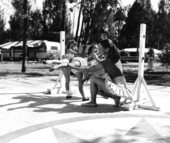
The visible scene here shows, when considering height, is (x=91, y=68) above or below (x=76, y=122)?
above

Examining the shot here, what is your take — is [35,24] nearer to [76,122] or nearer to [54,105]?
[54,105]

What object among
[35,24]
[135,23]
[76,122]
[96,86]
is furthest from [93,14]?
[35,24]

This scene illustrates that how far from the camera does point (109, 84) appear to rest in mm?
5270

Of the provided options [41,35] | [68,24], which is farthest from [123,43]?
[41,35]

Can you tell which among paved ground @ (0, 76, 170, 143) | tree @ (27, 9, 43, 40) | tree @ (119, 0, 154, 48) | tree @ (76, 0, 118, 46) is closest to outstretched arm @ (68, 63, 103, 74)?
paved ground @ (0, 76, 170, 143)

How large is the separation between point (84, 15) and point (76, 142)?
12.9m

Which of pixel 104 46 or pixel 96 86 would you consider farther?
pixel 96 86

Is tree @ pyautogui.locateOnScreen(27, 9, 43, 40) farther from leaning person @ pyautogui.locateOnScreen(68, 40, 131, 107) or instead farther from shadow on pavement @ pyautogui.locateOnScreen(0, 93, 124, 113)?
leaning person @ pyautogui.locateOnScreen(68, 40, 131, 107)

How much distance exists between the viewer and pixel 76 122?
4.54 meters

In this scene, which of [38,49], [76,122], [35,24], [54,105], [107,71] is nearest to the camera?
[76,122]

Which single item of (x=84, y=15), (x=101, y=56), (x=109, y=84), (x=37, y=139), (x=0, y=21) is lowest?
(x=37, y=139)

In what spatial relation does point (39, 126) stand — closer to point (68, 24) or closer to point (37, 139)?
point (37, 139)

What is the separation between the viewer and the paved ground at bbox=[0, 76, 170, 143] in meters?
3.71

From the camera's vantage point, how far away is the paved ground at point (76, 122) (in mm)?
3707
